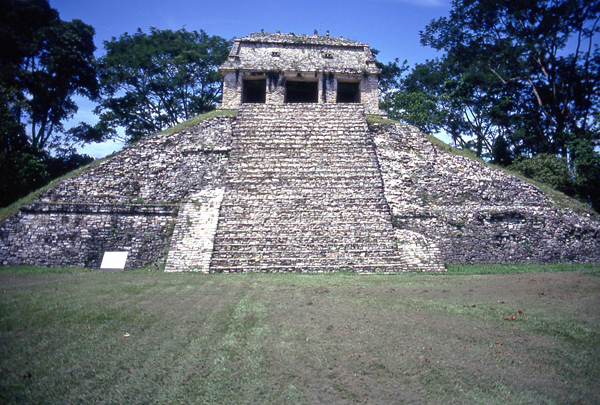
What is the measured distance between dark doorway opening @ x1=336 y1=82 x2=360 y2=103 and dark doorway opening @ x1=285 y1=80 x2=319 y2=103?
4.12 feet

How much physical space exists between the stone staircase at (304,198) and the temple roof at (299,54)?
4535 millimetres

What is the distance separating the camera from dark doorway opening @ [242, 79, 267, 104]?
16.8 m

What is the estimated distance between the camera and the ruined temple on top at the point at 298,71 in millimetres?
15859

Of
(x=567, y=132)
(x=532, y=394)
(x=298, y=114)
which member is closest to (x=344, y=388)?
(x=532, y=394)

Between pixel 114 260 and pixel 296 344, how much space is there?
6381 millimetres

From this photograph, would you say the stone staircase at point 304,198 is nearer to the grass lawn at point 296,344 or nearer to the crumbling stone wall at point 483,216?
the crumbling stone wall at point 483,216

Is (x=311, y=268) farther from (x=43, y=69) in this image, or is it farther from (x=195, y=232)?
(x=43, y=69)

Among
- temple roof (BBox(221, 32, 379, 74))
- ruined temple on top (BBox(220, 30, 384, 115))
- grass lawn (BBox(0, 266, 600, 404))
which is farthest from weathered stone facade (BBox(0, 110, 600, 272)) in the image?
temple roof (BBox(221, 32, 379, 74))

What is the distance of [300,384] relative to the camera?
2.84m

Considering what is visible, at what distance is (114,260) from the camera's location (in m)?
8.20

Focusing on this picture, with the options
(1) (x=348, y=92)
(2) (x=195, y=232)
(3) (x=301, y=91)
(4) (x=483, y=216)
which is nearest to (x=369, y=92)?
(1) (x=348, y=92)

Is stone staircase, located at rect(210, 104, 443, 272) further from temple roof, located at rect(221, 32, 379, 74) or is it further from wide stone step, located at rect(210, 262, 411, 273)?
temple roof, located at rect(221, 32, 379, 74)

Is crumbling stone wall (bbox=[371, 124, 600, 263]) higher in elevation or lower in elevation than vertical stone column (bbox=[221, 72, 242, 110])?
lower

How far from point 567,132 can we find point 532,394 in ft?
54.6
